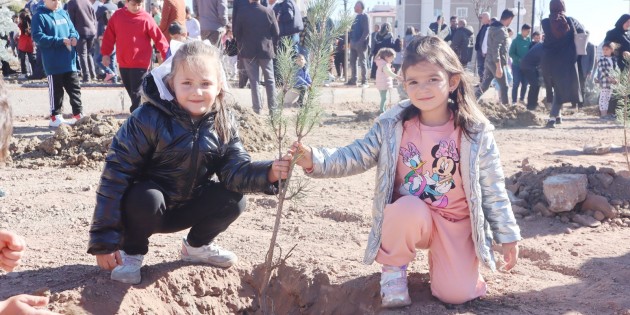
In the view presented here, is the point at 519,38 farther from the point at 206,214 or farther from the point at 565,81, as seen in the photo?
the point at 206,214

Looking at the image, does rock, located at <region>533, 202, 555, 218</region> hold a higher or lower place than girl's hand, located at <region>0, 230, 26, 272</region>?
lower

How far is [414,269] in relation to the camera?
3406 millimetres

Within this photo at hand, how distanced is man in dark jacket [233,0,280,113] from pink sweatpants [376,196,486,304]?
541 cm

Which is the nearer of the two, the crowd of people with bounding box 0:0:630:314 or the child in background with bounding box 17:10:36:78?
the crowd of people with bounding box 0:0:630:314

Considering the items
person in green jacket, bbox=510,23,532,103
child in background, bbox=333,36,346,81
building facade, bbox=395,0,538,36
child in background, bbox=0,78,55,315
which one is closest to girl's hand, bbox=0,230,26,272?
child in background, bbox=0,78,55,315

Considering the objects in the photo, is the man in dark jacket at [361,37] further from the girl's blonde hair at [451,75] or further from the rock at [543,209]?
the girl's blonde hair at [451,75]

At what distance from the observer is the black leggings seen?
282 cm

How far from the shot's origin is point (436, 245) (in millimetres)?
2955

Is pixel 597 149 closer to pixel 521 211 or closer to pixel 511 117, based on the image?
pixel 511 117

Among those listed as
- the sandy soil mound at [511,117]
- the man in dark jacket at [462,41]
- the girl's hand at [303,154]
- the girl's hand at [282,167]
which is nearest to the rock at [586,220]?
the girl's hand at [303,154]

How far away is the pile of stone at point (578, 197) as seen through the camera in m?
4.36

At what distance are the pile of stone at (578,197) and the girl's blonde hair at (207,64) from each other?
2.44 metres

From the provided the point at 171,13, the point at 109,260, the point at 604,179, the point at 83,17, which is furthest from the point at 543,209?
the point at 83,17

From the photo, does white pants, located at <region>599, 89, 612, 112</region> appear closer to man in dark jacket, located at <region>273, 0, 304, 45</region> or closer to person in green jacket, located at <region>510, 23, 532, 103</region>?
person in green jacket, located at <region>510, 23, 532, 103</region>
